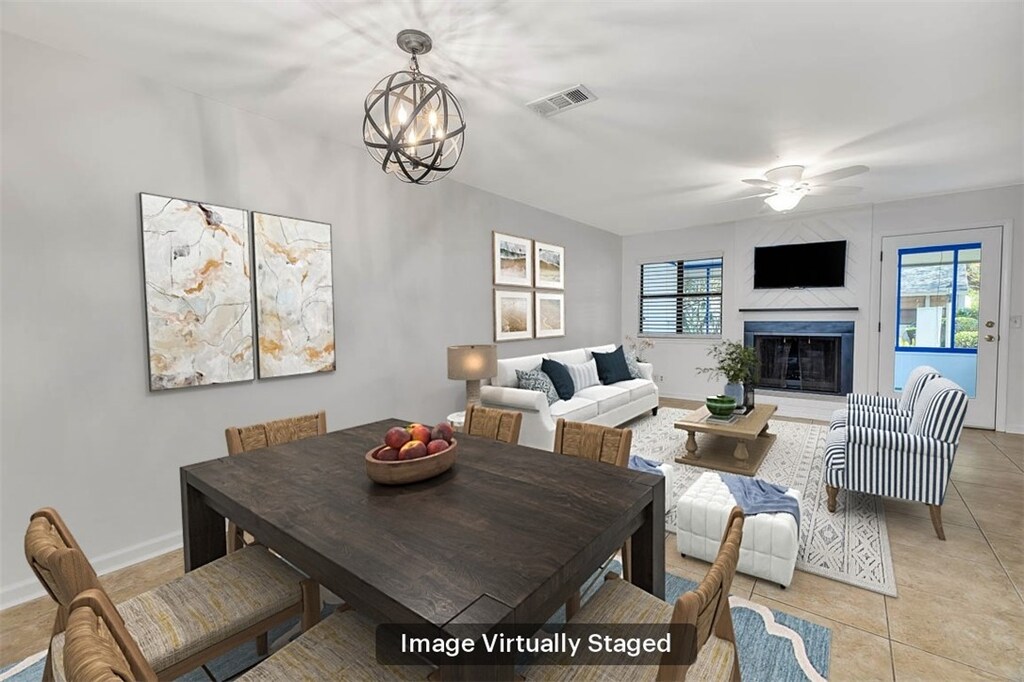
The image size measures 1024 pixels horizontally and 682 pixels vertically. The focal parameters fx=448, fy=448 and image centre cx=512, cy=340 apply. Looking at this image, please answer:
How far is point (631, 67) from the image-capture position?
2410 mm

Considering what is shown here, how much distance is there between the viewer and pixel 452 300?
172 inches

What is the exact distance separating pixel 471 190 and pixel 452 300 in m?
1.14

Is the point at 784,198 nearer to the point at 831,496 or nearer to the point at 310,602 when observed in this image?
the point at 831,496

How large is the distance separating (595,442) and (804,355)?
17.7 ft

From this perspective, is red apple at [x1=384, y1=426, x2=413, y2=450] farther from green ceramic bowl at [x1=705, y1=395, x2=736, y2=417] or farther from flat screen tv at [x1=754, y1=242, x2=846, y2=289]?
flat screen tv at [x1=754, y1=242, x2=846, y2=289]

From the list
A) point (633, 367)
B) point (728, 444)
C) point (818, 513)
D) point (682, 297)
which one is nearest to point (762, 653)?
point (818, 513)

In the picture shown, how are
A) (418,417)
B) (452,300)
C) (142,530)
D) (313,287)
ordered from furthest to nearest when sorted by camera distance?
(452,300)
(418,417)
(313,287)
(142,530)

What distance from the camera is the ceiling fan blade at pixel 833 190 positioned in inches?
174

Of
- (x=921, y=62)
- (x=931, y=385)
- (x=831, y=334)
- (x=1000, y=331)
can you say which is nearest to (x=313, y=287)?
(x=921, y=62)

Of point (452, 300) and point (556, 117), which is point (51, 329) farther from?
point (556, 117)

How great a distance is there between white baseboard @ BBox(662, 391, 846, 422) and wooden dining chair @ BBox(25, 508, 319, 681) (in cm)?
606

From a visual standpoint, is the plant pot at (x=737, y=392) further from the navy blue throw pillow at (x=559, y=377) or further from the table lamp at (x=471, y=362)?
the table lamp at (x=471, y=362)

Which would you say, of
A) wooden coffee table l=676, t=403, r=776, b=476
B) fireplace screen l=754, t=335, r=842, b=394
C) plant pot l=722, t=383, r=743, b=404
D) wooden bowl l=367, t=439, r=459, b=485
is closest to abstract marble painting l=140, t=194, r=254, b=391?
wooden bowl l=367, t=439, r=459, b=485

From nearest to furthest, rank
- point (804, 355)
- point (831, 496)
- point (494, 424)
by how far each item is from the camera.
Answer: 1. point (494, 424)
2. point (831, 496)
3. point (804, 355)
